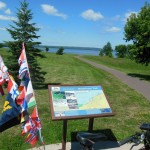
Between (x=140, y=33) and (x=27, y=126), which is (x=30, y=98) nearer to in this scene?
(x=27, y=126)

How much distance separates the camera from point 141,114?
1238 cm

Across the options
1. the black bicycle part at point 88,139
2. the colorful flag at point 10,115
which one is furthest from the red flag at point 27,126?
the black bicycle part at point 88,139

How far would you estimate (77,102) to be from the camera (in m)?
7.33

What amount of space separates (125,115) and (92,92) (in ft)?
15.7

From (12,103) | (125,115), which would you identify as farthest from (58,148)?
(125,115)

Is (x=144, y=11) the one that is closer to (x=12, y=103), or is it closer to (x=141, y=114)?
(x=141, y=114)

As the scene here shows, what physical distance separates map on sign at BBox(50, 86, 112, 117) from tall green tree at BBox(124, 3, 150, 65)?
68.3 ft

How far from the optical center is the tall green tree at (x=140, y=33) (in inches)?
1099

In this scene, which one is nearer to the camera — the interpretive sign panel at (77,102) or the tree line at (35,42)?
the interpretive sign panel at (77,102)

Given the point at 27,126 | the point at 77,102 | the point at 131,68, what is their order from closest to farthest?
the point at 27,126 < the point at 77,102 < the point at 131,68

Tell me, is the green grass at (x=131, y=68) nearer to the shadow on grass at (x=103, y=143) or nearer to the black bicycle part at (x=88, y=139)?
the shadow on grass at (x=103, y=143)

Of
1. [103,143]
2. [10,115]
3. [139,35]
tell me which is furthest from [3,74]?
[139,35]

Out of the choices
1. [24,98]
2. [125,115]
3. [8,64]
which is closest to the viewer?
[24,98]

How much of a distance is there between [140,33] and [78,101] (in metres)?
22.8
